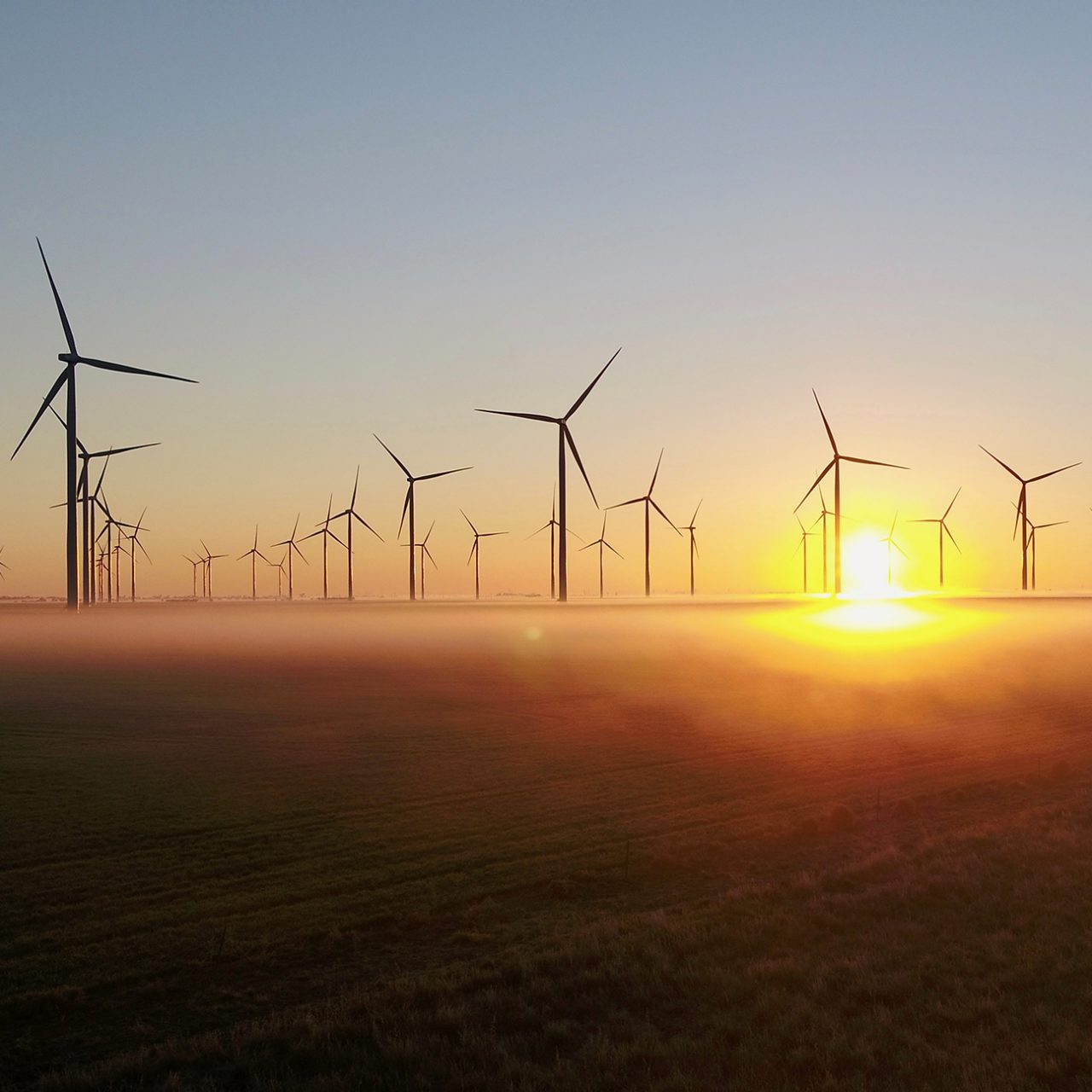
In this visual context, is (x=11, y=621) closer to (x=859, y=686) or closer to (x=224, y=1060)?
(x=859, y=686)

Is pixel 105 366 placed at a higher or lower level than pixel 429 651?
higher

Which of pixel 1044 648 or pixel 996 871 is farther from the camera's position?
pixel 1044 648

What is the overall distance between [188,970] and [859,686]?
61106 mm

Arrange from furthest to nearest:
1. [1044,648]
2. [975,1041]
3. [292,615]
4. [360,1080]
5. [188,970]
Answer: [292,615], [1044,648], [188,970], [975,1041], [360,1080]

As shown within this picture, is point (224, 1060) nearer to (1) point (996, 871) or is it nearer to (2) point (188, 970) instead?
(2) point (188, 970)

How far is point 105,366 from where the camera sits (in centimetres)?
8619

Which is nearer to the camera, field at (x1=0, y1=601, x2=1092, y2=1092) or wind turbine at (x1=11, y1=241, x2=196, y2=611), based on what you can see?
field at (x1=0, y1=601, x2=1092, y2=1092)

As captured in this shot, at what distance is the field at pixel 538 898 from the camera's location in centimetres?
1587

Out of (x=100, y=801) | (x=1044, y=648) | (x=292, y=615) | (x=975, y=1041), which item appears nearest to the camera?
(x=975, y=1041)

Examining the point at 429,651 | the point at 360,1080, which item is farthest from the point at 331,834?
the point at 429,651

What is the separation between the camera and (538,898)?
2311cm

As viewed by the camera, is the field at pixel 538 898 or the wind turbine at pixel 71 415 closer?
the field at pixel 538 898

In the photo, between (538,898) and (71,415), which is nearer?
(538,898)

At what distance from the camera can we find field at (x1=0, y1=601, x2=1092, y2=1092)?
52.1 ft
